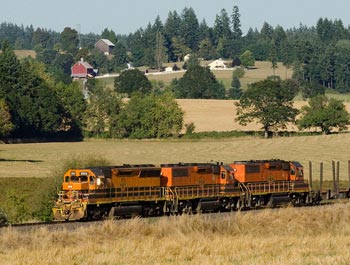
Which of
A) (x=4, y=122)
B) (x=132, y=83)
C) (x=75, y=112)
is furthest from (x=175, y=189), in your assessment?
(x=132, y=83)

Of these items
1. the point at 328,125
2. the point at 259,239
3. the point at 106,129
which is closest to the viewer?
the point at 259,239

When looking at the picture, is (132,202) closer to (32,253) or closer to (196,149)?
(32,253)

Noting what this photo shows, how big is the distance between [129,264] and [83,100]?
119818 mm

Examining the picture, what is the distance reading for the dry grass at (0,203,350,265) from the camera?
2511cm

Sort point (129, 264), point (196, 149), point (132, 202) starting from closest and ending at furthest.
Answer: point (129, 264) → point (132, 202) → point (196, 149)

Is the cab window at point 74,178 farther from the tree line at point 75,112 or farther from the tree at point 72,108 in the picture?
the tree at point 72,108

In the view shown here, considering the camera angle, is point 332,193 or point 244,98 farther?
point 244,98

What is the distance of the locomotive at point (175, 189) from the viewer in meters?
40.3

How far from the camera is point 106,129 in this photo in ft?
459

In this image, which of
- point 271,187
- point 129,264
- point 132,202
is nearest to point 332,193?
point 271,187

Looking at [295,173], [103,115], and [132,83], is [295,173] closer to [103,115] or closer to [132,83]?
[103,115]

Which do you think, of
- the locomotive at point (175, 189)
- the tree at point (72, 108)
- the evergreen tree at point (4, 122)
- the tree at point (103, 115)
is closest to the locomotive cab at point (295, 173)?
the locomotive at point (175, 189)

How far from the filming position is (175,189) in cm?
4431

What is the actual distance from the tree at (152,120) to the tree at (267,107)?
10549 millimetres
